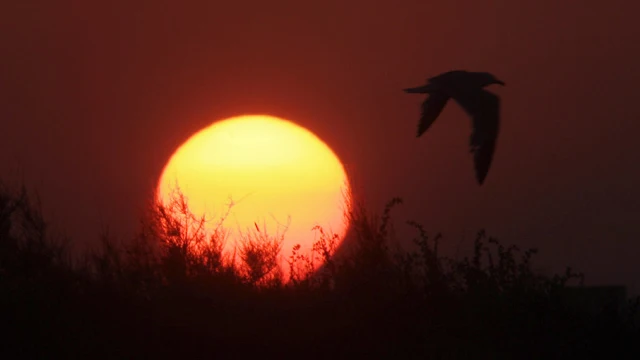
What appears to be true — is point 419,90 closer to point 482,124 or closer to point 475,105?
point 475,105

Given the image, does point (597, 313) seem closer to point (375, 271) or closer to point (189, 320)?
point (375, 271)

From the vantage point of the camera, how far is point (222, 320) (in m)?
9.38

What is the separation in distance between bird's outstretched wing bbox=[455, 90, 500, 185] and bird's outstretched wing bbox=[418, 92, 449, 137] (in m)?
0.24

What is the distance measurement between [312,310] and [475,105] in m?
2.44

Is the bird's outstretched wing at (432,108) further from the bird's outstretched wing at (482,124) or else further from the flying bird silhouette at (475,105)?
the bird's outstretched wing at (482,124)

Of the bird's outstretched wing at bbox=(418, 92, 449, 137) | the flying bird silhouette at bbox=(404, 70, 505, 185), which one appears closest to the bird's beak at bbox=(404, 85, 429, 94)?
the flying bird silhouette at bbox=(404, 70, 505, 185)

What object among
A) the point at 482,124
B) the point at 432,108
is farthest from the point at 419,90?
the point at 482,124

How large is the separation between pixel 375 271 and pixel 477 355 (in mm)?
1720

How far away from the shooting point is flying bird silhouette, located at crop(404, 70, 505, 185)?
33.1 feet

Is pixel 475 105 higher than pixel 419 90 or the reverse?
the reverse

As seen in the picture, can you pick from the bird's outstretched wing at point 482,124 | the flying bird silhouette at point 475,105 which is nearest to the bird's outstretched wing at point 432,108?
the flying bird silhouette at point 475,105

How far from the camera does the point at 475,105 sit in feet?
33.0

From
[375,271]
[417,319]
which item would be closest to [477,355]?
[417,319]

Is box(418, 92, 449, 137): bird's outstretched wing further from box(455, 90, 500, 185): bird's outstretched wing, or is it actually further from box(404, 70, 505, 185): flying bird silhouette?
box(455, 90, 500, 185): bird's outstretched wing
